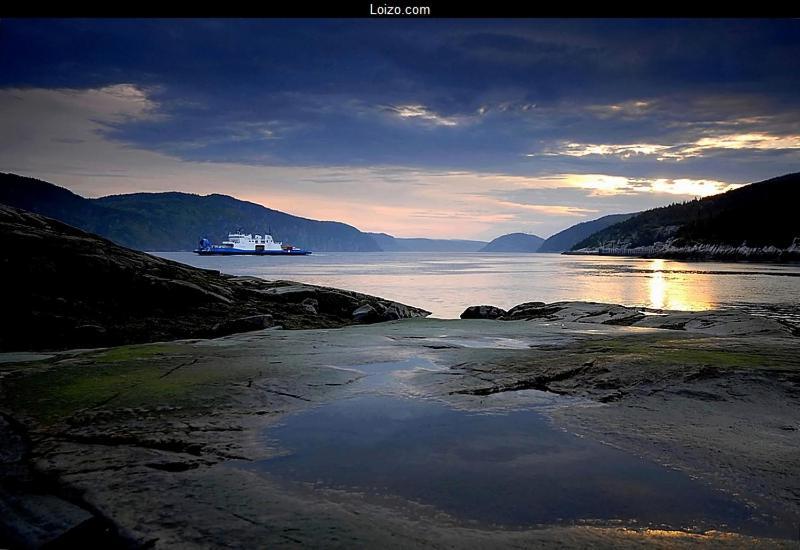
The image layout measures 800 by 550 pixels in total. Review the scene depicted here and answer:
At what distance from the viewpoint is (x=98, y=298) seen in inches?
444

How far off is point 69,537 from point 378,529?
165 centimetres

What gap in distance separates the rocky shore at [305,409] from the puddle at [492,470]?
0.13m

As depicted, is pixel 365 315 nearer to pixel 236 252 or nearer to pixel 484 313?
pixel 484 313

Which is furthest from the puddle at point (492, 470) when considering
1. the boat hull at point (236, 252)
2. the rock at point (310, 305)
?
the boat hull at point (236, 252)

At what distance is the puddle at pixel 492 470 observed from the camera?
2.82 meters

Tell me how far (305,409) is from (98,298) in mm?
8983

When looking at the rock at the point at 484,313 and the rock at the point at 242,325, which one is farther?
the rock at the point at 484,313

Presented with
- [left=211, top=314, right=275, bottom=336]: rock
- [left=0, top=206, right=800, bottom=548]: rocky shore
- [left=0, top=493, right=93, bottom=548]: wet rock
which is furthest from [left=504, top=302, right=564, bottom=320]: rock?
[left=0, top=493, right=93, bottom=548]: wet rock

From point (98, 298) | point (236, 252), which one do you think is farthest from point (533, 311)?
point (236, 252)

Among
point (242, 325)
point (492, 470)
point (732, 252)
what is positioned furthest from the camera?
point (732, 252)

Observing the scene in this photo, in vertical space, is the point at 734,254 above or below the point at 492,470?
above

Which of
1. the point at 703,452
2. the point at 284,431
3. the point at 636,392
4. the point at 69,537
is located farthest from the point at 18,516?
the point at 636,392

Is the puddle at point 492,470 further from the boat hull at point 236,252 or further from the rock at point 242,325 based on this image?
the boat hull at point 236,252

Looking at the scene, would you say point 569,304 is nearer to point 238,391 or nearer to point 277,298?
point 277,298
